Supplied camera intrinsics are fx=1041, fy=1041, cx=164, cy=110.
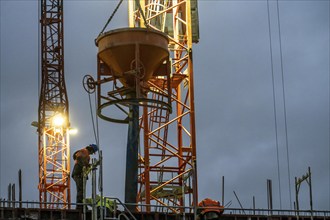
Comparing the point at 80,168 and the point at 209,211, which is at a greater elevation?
the point at 80,168

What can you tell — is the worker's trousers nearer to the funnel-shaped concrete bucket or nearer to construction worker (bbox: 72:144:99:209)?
construction worker (bbox: 72:144:99:209)

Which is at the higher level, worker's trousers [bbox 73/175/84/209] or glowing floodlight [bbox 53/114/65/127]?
glowing floodlight [bbox 53/114/65/127]

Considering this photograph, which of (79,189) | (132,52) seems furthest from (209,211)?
(132,52)

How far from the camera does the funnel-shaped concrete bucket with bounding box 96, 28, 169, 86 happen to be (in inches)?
1578

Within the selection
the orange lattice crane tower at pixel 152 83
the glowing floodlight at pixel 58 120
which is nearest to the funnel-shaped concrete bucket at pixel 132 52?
the orange lattice crane tower at pixel 152 83

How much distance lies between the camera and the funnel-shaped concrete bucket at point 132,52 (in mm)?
40094

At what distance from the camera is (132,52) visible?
4031 centimetres

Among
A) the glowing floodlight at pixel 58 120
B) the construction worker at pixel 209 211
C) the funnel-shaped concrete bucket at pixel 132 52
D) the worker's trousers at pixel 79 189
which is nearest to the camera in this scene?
the construction worker at pixel 209 211

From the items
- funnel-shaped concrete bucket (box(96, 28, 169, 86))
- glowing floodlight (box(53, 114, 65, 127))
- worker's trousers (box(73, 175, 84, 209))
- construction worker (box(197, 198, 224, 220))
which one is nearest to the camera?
construction worker (box(197, 198, 224, 220))

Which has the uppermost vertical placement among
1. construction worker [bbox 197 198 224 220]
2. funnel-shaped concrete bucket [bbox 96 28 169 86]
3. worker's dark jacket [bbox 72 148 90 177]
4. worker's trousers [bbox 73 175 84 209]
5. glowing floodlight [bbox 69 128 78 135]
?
glowing floodlight [bbox 69 128 78 135]

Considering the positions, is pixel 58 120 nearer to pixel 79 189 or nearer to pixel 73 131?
pixel 73 131

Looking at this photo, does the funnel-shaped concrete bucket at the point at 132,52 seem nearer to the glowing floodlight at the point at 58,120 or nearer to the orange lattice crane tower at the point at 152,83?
the orange lattice crane tower at the point at 152,83

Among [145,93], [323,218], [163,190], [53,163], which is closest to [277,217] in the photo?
[323,218]

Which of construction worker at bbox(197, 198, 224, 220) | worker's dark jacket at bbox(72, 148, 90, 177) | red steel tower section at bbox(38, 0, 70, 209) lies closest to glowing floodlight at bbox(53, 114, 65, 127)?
red steel tower section at bbox(38, 0, 70, 209)
